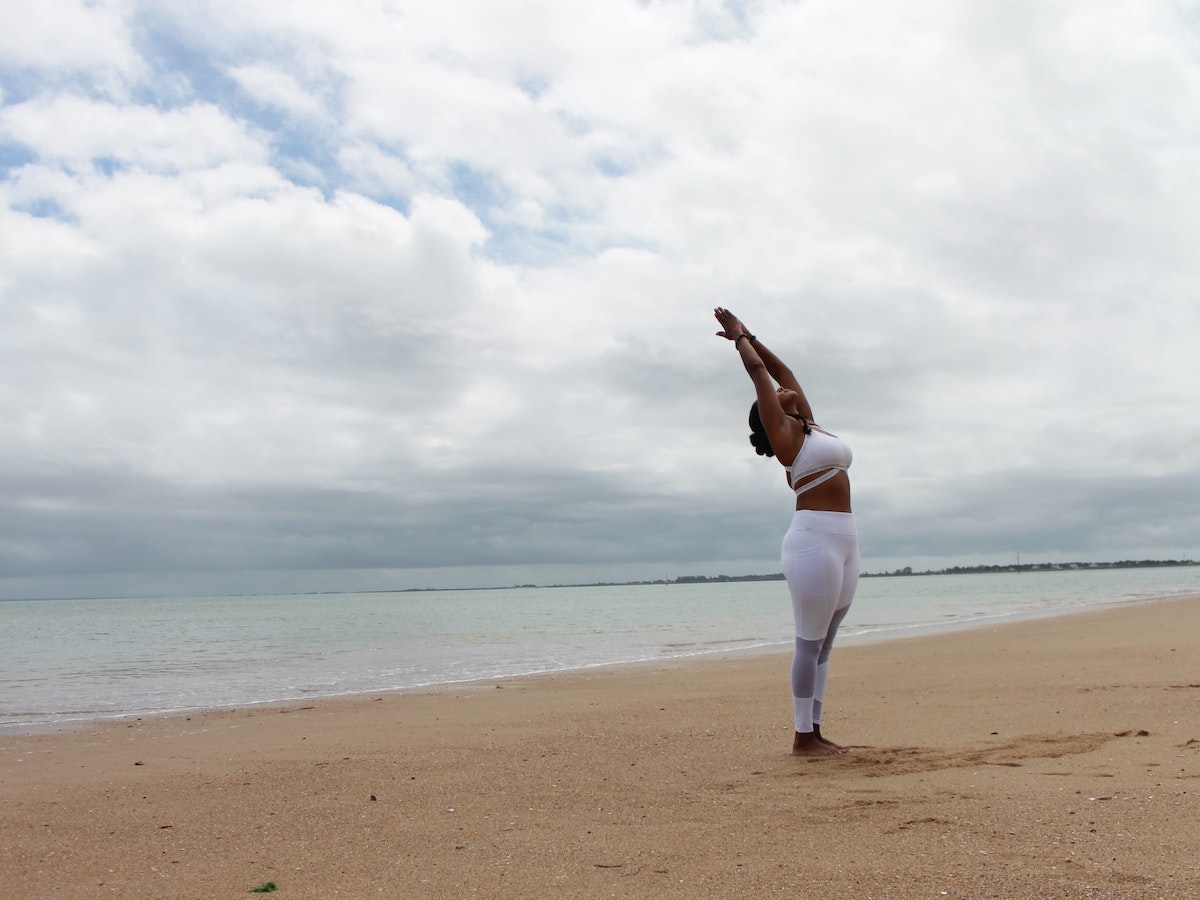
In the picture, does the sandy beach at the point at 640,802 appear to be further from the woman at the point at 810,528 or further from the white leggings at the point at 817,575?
the white leggings at the point at 817,575

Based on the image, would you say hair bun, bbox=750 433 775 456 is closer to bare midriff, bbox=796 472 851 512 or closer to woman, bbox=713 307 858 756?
woman, bbox=713 307 858 756

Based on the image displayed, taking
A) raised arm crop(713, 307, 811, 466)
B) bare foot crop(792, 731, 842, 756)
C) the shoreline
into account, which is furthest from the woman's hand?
the shoreline

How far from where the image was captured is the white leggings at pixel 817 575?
16.1 ft

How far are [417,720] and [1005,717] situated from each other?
491cm

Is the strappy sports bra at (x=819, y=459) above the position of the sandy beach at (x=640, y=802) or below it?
above

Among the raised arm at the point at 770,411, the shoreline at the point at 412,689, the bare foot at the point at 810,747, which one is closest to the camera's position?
the raised arm at the point at 770,411

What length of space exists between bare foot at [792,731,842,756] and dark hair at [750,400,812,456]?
1.62m

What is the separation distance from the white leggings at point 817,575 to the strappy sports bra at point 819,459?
19 centimetres

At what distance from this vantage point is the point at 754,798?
4215 millimetres

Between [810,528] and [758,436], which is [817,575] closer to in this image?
[810,528]

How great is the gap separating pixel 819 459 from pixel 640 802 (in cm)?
201

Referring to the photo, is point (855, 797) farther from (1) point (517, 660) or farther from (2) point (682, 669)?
(1) point (517, 660)

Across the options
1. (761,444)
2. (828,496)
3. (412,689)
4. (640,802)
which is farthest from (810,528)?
(412,689)

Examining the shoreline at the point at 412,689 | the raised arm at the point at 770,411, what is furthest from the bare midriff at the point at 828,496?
the shoreline at the point at 412,689
